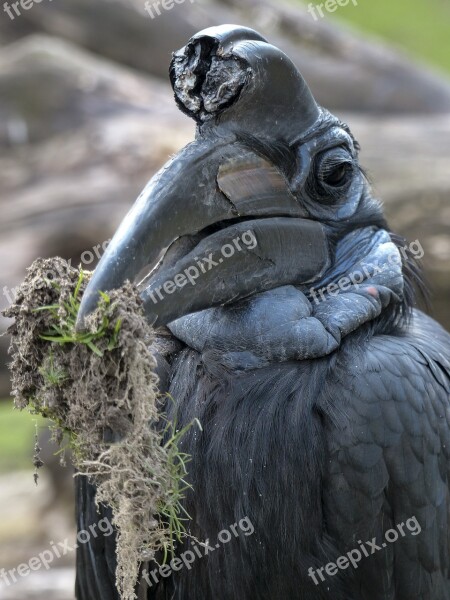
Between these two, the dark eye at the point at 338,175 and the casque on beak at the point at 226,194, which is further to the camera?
the dark eye at the point at 338,175

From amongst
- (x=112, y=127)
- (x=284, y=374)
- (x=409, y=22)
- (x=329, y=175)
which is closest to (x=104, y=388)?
(x=284, y=374)

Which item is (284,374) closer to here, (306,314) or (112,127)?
(306,314)

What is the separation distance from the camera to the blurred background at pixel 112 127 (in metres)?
7.11

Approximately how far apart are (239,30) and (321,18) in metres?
5.33

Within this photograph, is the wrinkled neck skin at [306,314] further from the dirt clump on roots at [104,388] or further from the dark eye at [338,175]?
the dirt clump on roots at [104,388]

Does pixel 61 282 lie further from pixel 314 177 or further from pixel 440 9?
pixel 440 9

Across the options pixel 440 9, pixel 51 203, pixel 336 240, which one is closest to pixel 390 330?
pixel 336 240

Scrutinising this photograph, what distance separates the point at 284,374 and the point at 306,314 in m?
0.23

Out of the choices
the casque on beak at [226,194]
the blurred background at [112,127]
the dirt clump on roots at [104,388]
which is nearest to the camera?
the dirt clump on roots at [104,388]

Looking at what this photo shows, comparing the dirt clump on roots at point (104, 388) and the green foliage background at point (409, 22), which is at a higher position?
the dirt clump on roots at point (104, 388)

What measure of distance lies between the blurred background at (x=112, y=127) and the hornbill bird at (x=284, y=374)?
2.61 m

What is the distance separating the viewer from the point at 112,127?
7.41 metres

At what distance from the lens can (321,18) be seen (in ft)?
29.2

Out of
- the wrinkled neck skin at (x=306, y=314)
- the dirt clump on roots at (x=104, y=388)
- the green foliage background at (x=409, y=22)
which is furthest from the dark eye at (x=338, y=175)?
the green foliage background at (x=409, y=22)
